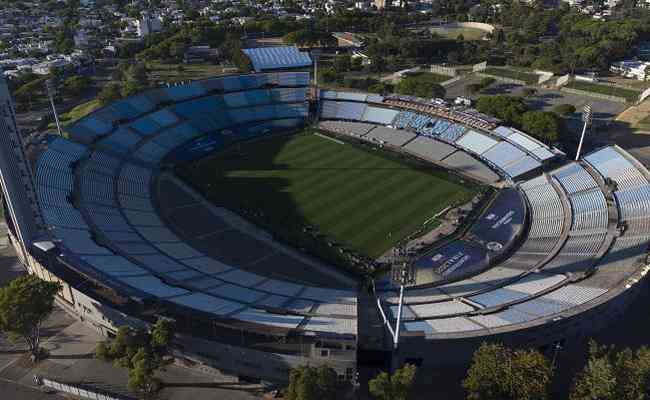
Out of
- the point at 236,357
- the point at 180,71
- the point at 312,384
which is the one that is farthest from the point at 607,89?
the point at 180,71

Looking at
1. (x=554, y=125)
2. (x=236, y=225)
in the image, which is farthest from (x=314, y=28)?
(x=236, y=225)

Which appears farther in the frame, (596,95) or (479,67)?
(479,67)

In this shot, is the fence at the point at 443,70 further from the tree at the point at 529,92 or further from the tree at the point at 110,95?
the tree at the point at 110,95

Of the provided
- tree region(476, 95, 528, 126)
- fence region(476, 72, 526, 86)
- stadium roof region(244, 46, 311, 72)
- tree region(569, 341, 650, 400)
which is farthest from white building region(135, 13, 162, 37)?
tree region(569, 341, 650, 400)

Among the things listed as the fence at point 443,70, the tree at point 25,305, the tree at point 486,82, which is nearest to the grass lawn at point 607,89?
the tree at point 486,82

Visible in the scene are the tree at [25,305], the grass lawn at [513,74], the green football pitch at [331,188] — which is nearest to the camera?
the tree at [25,305]

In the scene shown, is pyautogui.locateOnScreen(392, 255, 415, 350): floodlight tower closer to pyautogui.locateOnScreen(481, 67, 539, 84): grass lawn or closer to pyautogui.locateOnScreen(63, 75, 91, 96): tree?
pyautogui.locateOnScreen(481, 67, 539, 84): grass lawn

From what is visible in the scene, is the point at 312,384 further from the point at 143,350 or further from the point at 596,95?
the point at 596,95
